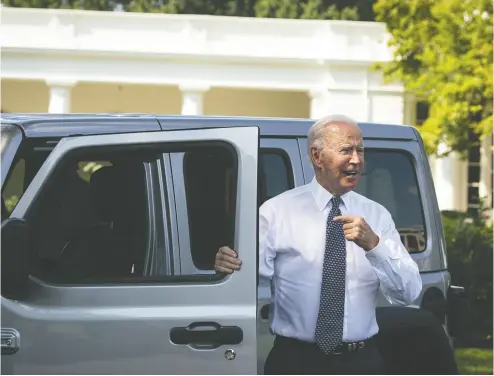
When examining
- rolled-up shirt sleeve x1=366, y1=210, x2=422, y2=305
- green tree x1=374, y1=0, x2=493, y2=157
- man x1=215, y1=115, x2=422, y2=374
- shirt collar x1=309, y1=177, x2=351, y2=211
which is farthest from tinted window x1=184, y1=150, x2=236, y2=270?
green tree x1=374, y1=0, x2=493, y2=157

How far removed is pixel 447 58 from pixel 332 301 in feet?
61.2

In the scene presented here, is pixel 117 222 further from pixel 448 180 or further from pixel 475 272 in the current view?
pixel 448 180

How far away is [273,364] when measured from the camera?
13.0 feet

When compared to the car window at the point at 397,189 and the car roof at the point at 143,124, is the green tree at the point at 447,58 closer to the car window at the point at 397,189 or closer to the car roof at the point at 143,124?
the car window at the point at 397,189

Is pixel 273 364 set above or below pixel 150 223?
below

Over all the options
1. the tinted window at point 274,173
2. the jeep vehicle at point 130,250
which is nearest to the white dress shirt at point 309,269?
the jeep vehicle at point 130,250

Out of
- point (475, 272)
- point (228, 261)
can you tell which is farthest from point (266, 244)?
point (475, 272)

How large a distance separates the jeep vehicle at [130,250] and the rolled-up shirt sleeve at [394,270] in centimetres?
42

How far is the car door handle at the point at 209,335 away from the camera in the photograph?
12.5ft

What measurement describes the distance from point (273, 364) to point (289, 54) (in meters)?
25.9

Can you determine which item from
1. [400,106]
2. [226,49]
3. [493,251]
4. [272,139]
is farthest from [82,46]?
[272,139]

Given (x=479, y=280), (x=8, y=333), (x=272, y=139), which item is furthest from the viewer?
(x=479, y=280)

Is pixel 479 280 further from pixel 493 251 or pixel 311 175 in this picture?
pixel 311 175

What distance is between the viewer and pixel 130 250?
395 cm
